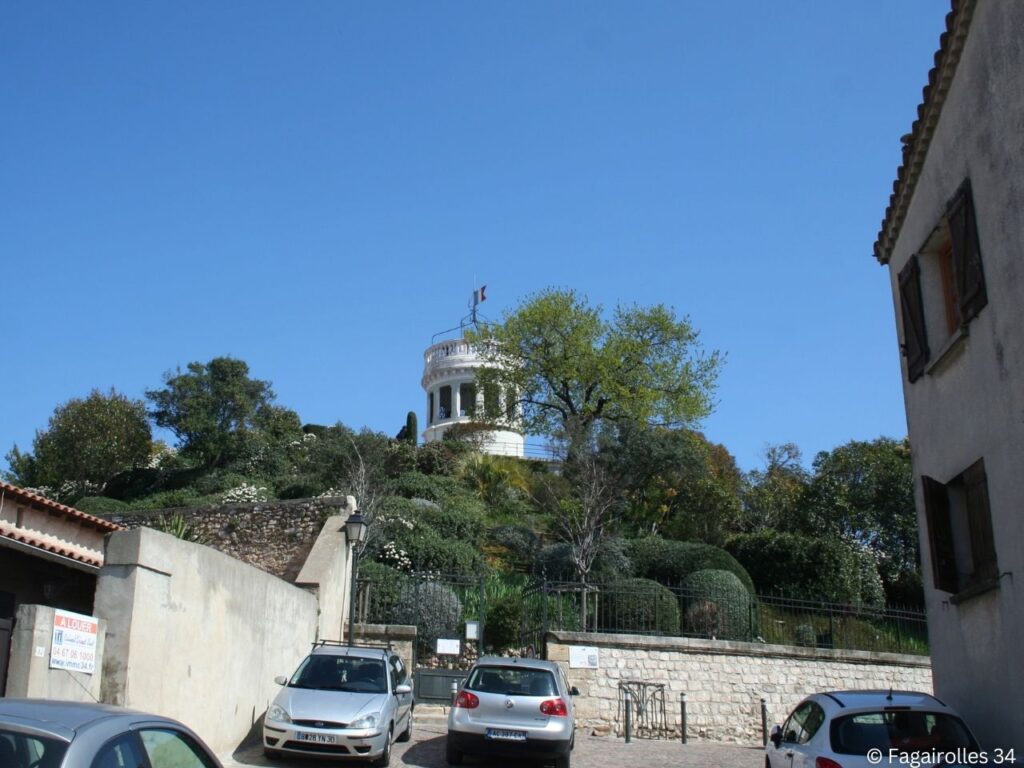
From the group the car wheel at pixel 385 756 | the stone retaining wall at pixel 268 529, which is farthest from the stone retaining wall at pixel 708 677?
the stone retaining wall at pixel 268 529

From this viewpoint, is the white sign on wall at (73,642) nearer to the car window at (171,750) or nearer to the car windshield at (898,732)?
the car window at (171,750)

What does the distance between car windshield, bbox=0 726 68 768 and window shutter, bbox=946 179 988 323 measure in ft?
30.5

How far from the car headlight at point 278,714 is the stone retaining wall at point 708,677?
6.68 meters

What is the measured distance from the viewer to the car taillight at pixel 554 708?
1305cm

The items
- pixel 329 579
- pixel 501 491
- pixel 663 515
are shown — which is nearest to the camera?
pixel 329 579

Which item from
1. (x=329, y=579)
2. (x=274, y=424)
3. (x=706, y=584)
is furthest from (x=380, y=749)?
(x=274, y=424)

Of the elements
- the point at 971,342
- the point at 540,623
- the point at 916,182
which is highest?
the point at 916,182

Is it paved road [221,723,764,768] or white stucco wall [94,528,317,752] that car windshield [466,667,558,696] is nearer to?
paved road [221,723,764,768]

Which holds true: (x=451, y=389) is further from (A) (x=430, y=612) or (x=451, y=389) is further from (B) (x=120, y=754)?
(B) (x=120, y=754)

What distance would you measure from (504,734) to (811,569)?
14.8m

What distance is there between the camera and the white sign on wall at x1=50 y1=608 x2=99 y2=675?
31.1 feet

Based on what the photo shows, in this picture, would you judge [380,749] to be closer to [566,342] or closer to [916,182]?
[916,182]

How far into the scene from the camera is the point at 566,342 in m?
39.4

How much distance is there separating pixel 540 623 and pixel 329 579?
4.09 m
